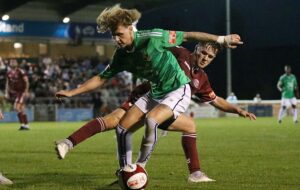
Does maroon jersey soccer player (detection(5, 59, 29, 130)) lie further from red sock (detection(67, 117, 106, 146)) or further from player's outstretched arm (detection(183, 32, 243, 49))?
player's outstretched arm (detection(183, 32, 243, 49))

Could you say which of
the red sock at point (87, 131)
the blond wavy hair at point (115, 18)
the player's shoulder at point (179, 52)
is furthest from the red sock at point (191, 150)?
the blond wavy hair at point (115, 18)

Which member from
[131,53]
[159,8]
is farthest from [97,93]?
A: [131,53]

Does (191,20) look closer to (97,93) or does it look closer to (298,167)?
(97,93)

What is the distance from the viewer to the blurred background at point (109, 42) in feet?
138

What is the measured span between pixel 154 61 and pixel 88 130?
45.9 inches

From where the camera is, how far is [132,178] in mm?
6836

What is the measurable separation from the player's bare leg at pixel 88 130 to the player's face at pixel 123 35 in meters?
1.19

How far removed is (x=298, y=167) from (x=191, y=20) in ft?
163

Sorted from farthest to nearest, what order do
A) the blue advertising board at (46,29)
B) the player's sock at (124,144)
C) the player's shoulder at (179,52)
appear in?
the blue advertising board at (46,29), the player's shoulder at (179,52), the player's sock at (124,144)

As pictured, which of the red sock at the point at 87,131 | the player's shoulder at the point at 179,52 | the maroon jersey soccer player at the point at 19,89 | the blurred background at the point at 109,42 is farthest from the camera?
the blurred background at the point at 109,42

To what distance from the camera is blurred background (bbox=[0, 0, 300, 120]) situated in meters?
42.1

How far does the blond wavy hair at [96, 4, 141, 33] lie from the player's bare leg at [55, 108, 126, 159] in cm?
125

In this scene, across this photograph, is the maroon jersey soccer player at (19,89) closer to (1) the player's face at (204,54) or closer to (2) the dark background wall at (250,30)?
(1) the player's face at (204,54)

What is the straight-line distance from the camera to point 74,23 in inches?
1874
